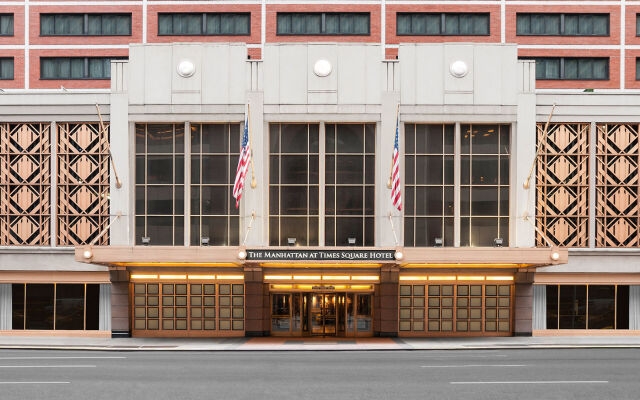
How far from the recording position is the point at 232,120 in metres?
32.2

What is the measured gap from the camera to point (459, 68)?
32.0m

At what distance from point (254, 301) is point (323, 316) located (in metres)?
3.40

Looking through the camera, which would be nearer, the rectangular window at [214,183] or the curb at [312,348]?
the curb at [312,348]

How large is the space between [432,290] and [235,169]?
36.5ft

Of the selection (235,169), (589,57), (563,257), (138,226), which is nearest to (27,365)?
(138,226)

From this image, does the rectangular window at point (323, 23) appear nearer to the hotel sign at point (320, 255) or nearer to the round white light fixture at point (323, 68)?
the round white light fixture at point (323, 68)

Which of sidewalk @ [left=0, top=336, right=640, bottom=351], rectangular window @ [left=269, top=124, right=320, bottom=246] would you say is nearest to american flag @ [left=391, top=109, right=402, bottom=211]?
rectangular window @ [left=269, top=124, right=320, bottom=246]

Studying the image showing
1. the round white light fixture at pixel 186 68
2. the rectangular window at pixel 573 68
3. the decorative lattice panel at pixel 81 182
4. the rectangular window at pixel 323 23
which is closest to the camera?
the round white light fixture at pixel 186 68

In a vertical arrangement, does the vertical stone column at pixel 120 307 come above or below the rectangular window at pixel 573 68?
below

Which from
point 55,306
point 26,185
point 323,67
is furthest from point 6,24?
point 323,67

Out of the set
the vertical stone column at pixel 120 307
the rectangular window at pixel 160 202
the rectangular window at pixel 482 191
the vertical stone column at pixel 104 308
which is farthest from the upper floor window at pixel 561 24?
the vertical stone column at pixel 104 308

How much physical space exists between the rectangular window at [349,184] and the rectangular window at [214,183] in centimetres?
437

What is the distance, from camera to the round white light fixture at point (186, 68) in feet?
105

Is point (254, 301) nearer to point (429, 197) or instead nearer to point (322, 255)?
point (322, 255)
